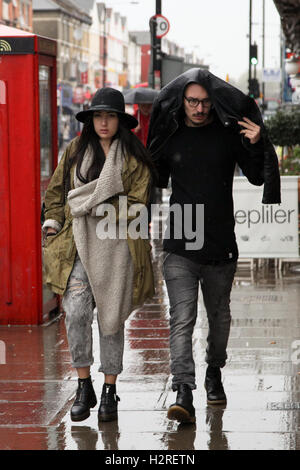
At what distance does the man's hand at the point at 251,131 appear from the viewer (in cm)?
543

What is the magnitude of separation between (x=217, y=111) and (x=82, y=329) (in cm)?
149

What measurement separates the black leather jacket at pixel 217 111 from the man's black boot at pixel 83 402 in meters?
1.41

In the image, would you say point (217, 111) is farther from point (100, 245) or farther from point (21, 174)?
point (21, 174)

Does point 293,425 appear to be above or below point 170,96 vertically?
below

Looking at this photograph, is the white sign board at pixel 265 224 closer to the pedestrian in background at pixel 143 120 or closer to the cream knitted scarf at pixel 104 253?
the pedestrian in background at pixel 143 120

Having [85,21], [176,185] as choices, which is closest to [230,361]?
[176,185]

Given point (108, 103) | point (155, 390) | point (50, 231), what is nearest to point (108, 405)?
point (155, 390)

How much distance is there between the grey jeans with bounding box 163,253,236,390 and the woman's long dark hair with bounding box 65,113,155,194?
1.99 feet

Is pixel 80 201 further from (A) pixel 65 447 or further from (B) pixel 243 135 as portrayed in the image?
(A) pixel 65 447

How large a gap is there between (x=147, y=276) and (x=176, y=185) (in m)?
0.57

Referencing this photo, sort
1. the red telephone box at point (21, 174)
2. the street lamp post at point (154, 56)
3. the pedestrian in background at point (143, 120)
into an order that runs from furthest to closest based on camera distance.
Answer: the street lamp post at point (154, 56) < the pedestrian in background at point (143, 120) < the red telephone box at point (21, 174)

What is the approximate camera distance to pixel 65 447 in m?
4.95

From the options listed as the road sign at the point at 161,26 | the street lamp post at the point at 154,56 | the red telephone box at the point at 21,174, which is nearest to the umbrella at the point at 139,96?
the street lamp post at the point at 154,56
